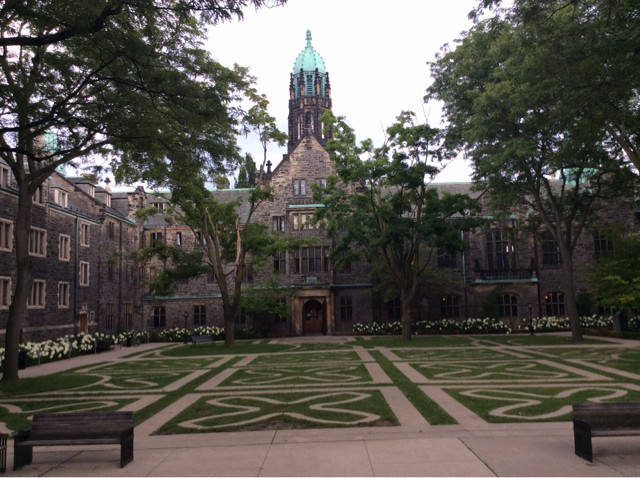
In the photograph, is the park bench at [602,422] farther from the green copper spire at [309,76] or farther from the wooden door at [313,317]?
the green copper spire at [309,76]

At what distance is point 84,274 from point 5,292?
8.13 m

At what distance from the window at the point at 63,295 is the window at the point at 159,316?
32.9 ft

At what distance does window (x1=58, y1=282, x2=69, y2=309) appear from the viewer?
29578 millimetres

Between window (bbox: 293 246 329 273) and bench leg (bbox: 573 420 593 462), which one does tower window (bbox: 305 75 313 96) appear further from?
bench leg (bbox: 573 420 593 462)

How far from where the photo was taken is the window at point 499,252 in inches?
1543

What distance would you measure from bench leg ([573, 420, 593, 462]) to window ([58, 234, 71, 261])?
29.6 meters

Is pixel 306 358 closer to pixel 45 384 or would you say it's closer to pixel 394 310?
pixel 45 384

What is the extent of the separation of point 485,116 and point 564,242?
976 cm

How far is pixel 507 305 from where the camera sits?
3822 centimetres

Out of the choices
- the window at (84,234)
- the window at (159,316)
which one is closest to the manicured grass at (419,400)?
the window at (84,234)

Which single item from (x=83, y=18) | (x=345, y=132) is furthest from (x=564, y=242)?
(x=83, y=18)

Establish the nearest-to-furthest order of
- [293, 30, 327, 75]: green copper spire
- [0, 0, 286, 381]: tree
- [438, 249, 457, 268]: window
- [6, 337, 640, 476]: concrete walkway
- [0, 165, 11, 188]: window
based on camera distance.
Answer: [6, 337, 640, 476]: concrete walkway < [0, 0, 286, 381]: tree < [0, 165, 11, 188]: window < [438, 249, 457, 268]: window < [293, 30, 327, 75]: green copper spire

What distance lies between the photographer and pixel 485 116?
22.7 metres

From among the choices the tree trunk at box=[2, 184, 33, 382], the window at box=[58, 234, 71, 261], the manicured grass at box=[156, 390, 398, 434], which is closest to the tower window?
the window at box=[58, 234, 71, 261]
